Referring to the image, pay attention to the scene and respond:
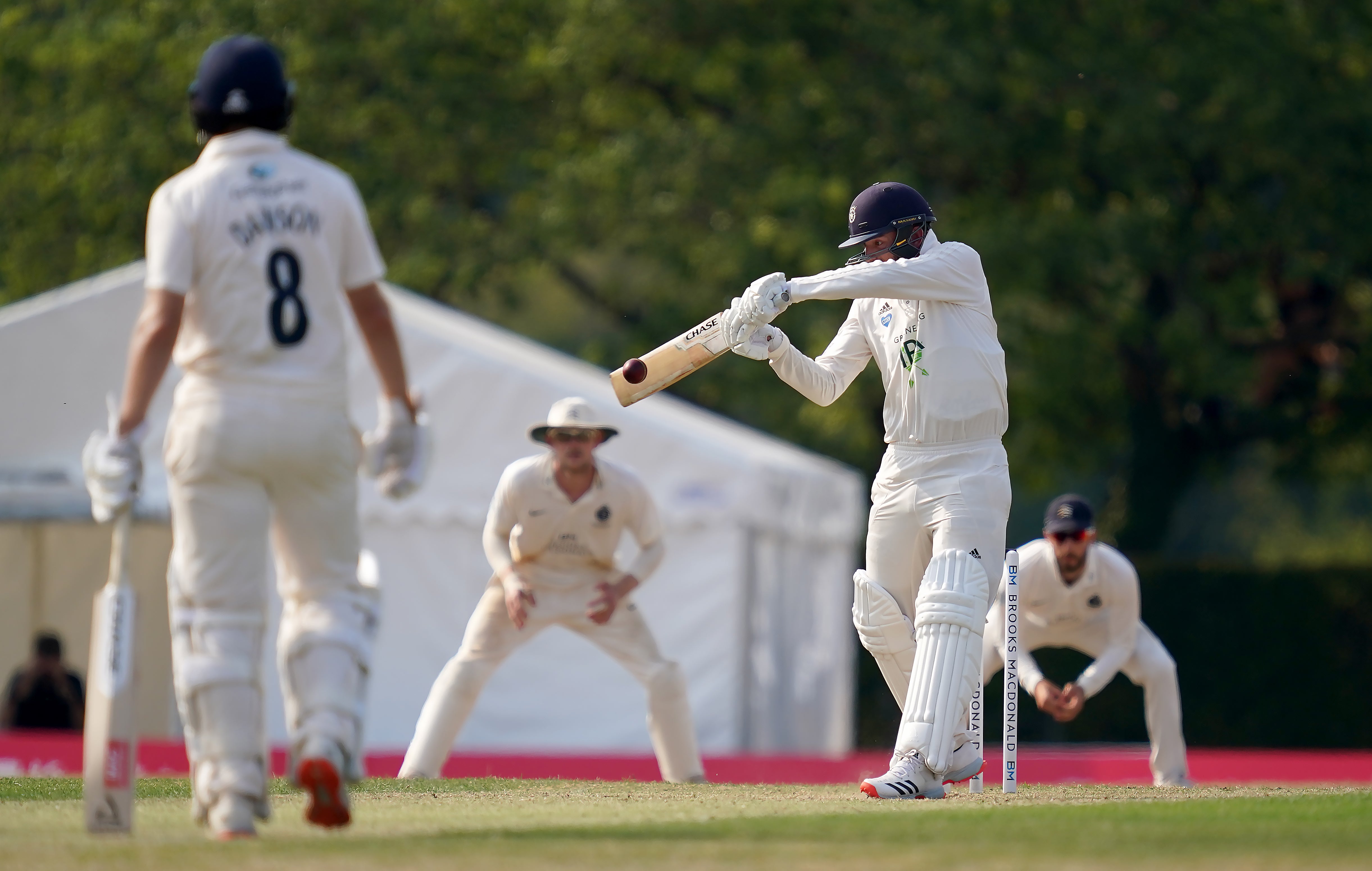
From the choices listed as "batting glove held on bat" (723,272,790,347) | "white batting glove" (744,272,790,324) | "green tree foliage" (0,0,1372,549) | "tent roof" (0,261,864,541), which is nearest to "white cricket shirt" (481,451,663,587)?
"batting glove held on bat" (723,272,790,347)

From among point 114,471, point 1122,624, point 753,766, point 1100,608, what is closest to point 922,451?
point 114,471

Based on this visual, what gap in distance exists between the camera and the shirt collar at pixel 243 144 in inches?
183

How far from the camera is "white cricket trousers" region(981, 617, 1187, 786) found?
367 inches

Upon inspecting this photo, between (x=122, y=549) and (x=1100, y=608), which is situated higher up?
(x=1100, y=608)

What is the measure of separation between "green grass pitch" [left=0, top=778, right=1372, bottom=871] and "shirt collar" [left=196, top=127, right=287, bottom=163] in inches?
64.2

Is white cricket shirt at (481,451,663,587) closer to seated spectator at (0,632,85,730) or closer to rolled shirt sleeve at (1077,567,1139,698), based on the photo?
rolled shirt sleeve at (1077,567,1139,698)

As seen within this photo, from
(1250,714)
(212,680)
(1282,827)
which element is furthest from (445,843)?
(1250,714)

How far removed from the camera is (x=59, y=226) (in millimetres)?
19719

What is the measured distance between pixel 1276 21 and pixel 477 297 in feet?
27.2

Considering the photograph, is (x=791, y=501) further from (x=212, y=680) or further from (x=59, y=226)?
(x=59, y=226)

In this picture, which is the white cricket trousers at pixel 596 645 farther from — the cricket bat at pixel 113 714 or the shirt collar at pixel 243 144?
the shirt collar at pixel 243 144

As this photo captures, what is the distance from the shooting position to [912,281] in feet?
19.5

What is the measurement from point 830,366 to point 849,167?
1191cm

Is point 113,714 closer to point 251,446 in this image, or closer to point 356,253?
point 251,446
